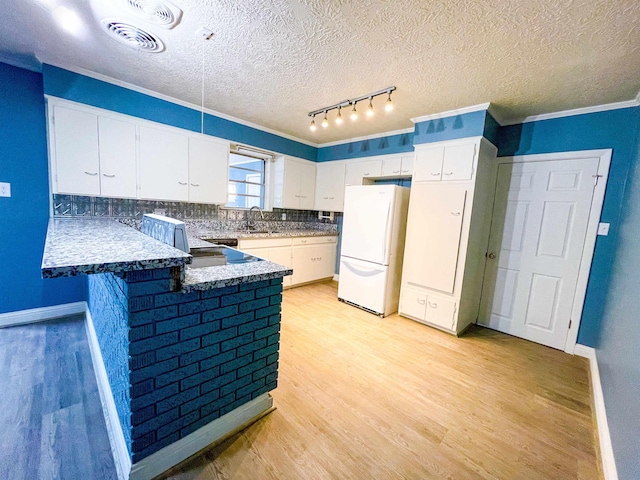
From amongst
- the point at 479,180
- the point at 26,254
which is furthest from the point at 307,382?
the point at 26,254

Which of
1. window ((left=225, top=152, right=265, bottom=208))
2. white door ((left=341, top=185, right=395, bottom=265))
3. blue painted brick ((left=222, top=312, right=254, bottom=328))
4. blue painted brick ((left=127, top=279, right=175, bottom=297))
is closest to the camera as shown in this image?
blue painted brick ((left=127, top=279, right=175, bottom=297))

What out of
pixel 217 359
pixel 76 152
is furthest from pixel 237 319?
pixel 76 152

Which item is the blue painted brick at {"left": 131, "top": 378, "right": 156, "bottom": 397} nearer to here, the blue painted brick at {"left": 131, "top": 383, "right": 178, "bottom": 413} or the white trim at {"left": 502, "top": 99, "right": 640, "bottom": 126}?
the blue painted brick at {"left": 131, "top": 383, "right": 178, "bottom": 413}

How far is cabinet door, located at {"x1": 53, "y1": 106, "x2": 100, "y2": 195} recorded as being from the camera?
2305mm

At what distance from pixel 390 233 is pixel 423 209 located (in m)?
0.46

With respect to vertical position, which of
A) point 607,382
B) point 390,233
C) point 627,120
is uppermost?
point 627,120

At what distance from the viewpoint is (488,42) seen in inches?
64.8

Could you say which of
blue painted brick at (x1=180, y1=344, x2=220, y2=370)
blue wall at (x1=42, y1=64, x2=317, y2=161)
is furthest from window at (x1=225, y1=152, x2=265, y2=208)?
blue painted brick at (x1=180, y1=344, x2=220, y2=370)

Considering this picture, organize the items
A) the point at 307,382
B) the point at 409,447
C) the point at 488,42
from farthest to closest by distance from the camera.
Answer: the point at 307,382, the point at 488,42, the point at 409,447

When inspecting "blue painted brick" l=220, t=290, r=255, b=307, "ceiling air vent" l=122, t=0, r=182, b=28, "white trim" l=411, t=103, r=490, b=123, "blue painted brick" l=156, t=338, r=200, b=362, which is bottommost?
"blue painted brick" l=156, t=338, r=200, b=362

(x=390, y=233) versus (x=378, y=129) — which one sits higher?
(x=378, y=129)

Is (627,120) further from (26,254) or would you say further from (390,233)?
(26,254)

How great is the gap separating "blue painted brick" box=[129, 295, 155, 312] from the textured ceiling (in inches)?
65.3

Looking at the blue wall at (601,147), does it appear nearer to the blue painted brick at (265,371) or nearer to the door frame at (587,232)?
the door frame at (587,232)
